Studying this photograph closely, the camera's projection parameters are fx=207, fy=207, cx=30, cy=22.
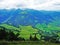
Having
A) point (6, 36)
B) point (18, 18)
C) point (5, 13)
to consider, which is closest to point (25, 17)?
point (18, 18)

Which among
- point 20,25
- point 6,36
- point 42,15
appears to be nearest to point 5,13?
point 20,25

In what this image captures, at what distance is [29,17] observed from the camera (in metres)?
30.8


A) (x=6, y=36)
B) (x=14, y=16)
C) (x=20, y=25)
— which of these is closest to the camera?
(x=6, y=36)

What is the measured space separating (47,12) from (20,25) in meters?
4.43

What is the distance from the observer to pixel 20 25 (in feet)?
96.5

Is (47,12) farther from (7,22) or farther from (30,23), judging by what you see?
(7,22)

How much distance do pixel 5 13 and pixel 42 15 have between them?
215 inches

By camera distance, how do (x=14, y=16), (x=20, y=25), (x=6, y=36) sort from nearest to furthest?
(x=6, y=36), (x=20, y=25), (x=14, y=16)

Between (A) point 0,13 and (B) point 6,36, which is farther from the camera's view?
(A) point 0,13

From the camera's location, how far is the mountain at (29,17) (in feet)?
98.0

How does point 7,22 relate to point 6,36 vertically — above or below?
above

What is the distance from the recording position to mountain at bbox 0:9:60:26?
98.0 feet

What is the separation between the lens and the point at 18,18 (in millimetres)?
31453

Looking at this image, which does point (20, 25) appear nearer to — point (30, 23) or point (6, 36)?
point (30, 23)
